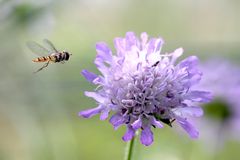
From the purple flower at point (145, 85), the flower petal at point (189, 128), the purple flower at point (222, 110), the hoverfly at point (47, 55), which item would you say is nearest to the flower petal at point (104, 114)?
the purple flower at point (145, 85)

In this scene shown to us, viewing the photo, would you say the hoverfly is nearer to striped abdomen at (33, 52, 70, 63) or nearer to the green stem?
striped abdomen at (33, 52, 70, 63)

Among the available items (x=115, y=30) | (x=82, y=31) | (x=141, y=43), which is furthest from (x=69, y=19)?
(x=141, y=43)

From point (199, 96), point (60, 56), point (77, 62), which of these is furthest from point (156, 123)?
point (77, 62)

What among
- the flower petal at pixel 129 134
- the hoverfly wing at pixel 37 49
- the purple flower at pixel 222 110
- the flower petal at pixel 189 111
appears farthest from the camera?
the purple flower at pixel 222 110

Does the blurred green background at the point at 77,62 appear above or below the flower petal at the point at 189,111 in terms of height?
above

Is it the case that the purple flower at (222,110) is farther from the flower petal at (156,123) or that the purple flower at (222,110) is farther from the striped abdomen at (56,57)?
the flower petal at (156,123)

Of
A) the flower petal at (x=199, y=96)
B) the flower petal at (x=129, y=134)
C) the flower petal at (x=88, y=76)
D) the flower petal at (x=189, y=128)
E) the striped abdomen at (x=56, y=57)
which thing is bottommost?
the flower petal at (x=129, y=134)

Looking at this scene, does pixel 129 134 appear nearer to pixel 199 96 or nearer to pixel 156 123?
pixel 156 123

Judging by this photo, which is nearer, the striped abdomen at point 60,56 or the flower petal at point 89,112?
the flower petal at point 89,112
